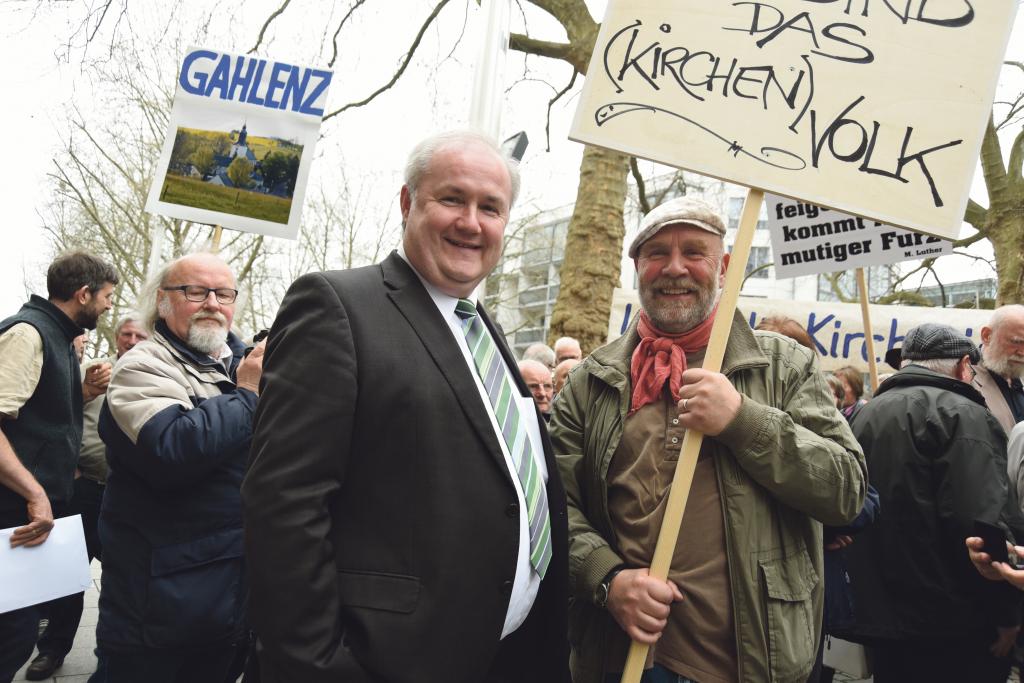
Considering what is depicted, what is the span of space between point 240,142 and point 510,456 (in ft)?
10.5

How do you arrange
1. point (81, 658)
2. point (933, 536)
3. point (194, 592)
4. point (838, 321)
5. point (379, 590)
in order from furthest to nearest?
point (838, 321) < point (81, 658) < point (933, 536) < point (194, 592) < point (379, 590)

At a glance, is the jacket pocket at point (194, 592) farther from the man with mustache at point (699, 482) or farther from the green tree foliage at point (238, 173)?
the green tree foliage at point (238, 173)

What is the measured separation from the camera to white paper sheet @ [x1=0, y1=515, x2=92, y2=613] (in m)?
2.80

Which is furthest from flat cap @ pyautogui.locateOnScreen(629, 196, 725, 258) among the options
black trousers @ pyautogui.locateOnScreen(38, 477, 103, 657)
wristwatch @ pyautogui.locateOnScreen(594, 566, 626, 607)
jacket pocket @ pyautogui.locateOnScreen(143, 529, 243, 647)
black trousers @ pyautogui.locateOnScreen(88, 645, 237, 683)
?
black trousers @ pyautogui.locateOnScreen(38, 477, 103, 657)

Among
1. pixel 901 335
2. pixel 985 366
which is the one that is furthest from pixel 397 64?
pixel 985 366

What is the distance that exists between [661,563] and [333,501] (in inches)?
33.5

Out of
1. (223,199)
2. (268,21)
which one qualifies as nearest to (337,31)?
(268,21)

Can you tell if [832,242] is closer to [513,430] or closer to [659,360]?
[659,360]

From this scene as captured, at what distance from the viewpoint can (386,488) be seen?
1.60 meters

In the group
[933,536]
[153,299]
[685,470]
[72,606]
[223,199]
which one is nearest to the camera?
[685,470]

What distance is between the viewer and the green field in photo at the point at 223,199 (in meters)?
4.17

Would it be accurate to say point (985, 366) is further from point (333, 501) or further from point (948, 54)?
point (333, 501)

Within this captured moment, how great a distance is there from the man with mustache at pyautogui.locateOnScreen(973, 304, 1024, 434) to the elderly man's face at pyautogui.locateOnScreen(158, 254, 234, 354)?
366 cm

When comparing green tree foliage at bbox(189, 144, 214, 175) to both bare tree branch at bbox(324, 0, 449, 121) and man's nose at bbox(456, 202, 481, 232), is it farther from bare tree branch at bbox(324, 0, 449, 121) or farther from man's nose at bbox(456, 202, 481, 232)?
bare tree branch at bbox(324, 0, 449, 121)
